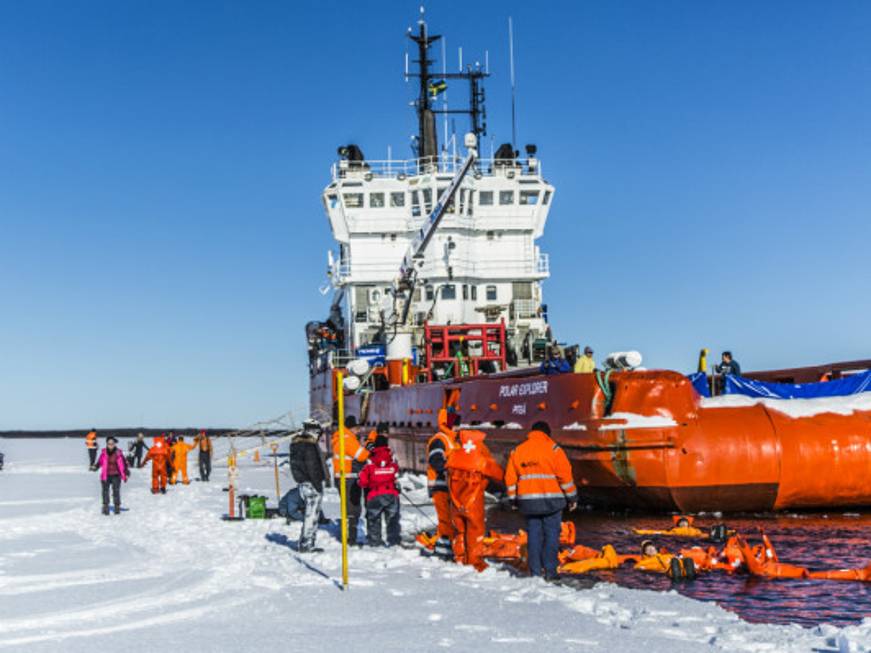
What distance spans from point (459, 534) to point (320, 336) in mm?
24596

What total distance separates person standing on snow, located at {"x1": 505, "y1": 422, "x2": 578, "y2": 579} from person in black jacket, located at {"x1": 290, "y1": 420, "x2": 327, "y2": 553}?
2501 millimetres

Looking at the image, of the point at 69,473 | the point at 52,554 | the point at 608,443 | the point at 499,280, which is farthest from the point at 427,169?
the point at 52,554

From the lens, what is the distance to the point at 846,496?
11.8m

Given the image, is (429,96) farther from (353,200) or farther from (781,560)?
(781,560)

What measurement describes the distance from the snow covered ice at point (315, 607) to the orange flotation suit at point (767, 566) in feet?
2.01

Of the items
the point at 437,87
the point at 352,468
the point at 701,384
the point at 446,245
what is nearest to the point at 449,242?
the point at 446,245

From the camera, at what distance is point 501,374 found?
58.0 ft

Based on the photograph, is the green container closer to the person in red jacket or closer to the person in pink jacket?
the person in pink jacket

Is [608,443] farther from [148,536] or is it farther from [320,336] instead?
[320,336]

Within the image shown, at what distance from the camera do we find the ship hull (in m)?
11.7

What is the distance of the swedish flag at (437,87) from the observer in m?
30.1

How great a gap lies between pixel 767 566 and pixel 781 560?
1055mm

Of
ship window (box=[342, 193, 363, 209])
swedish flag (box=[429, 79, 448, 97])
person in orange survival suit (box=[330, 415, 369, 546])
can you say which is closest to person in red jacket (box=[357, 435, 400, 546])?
person in orange survival suit (box=[330, 415, 369, 546])

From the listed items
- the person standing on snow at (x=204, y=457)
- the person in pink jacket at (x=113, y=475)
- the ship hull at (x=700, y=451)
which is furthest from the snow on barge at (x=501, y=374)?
the person in pink jacket at (x=113, y=475)
